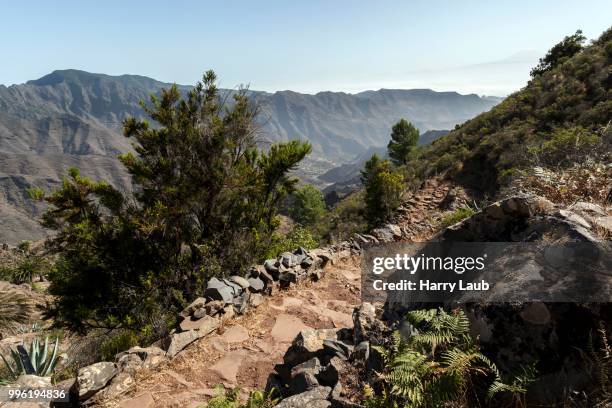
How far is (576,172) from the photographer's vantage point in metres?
6.40

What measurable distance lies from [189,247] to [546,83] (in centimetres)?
2729

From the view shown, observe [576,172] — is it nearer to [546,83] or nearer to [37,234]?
[546,83]

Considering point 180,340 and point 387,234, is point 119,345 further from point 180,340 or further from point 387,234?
point 387,234

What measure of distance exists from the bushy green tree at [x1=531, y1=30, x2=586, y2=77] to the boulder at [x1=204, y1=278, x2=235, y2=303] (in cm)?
3843

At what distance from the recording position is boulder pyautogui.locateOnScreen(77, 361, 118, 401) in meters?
4.86

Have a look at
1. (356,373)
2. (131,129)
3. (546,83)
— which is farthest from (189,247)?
(546,83)

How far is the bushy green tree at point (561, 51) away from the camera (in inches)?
1344

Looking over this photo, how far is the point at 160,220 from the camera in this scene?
30.6 ft

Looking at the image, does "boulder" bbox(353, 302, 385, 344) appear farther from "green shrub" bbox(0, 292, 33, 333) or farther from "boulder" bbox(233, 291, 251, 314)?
"green shrub" bbox(0, 292, 33, 333)

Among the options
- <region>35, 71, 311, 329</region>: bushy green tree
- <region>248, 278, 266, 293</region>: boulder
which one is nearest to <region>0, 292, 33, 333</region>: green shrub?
<region>35, 71, 311, 329</region>: bushy green tree

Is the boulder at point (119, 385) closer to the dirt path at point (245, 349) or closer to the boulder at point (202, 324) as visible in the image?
the dirt path at point (245, 349)

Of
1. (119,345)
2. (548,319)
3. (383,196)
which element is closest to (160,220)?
(119,345)

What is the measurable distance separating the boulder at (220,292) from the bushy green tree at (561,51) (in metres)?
38.4

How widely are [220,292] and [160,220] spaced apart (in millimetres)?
3131
